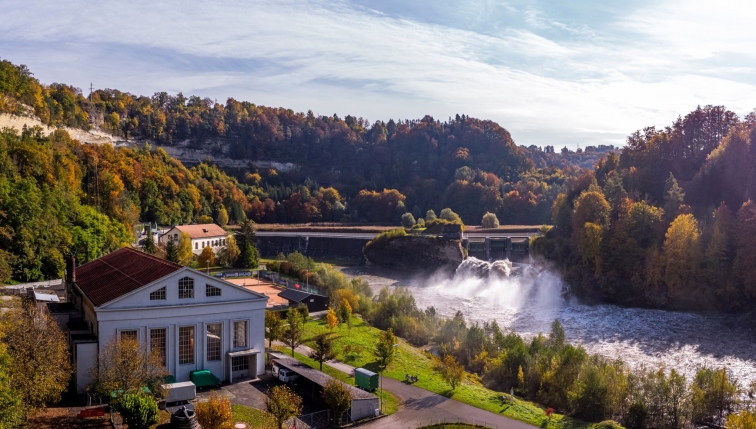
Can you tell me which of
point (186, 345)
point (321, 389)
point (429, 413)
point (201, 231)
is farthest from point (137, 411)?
point (201, 231)

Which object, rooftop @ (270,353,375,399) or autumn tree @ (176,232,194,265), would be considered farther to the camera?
autumn tree @ (176,232,194,265)

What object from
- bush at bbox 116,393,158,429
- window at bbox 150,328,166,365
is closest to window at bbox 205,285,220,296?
window at bbox 150,328,166,365

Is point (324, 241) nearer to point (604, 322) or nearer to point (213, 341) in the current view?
point (604, 322)

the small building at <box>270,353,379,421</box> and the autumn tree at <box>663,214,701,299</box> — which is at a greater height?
the autumn tree at <box>663,214,701,299</box>

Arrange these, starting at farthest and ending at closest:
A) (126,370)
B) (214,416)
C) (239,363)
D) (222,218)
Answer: (222,218)
(239,363)
(126,370)
(214,416)

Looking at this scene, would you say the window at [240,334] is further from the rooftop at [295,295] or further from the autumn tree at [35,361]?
the rooftop at [295,295]

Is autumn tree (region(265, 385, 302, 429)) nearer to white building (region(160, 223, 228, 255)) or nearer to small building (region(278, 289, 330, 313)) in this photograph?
small building (region(278, 289, 330, 313))
